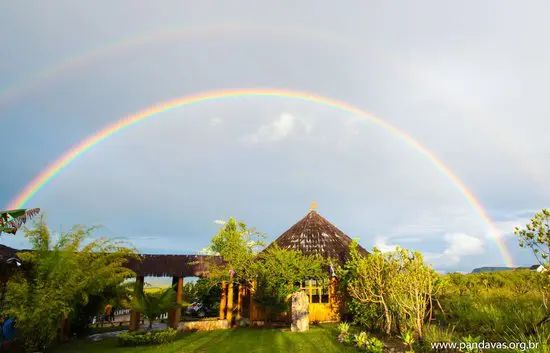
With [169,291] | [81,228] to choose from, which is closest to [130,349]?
[169,291]

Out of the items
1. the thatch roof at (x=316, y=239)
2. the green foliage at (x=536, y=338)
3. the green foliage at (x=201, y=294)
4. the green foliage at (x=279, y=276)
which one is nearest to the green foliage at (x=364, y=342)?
the green foliage at (x=536, y=338)

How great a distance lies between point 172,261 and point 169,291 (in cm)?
494

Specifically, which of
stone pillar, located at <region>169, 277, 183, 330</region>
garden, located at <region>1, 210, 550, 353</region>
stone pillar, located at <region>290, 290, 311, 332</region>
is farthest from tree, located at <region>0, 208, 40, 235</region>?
stone pillar, located at <region>290, 290, 311, 332</region>

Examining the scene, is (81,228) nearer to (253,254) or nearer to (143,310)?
(143,310)

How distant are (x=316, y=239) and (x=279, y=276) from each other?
18.1 feet

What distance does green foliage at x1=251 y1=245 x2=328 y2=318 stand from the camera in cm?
1727

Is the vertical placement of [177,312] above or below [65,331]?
above

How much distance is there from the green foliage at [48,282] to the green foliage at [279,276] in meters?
7.32

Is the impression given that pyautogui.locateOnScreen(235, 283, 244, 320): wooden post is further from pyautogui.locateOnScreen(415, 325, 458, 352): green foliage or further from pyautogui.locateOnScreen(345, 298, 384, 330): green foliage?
pyautogui.locateOnScreen(415, 325, 458, 352): green foliage

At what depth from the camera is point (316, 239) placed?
2216cm

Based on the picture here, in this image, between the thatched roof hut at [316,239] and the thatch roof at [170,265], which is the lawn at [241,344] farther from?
the thatched roof hut at [316,239]

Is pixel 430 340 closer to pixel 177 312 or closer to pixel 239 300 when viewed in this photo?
pixel 239 300

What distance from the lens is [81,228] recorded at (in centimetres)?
1354

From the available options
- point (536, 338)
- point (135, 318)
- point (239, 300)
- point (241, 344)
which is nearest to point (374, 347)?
point (536, 338)
